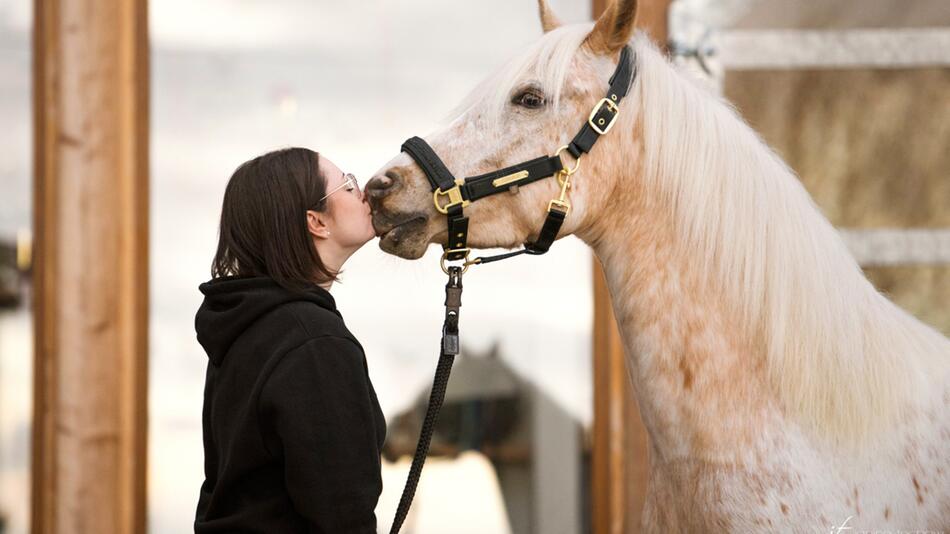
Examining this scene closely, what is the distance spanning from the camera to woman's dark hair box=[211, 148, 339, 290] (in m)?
1.32

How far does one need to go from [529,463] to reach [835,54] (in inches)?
85.4

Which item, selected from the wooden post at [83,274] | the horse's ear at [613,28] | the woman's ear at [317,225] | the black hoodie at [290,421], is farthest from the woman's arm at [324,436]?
the wooden post at [83,274]

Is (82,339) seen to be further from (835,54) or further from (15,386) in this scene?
(835,54)

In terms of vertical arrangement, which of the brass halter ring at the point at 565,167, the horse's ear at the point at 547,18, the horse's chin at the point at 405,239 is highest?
the horse's ear at the point at 547,18

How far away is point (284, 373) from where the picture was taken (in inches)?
46.7

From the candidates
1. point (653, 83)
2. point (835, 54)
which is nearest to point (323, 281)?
point (653, 83)

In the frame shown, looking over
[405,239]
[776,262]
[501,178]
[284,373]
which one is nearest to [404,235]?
[405,239]

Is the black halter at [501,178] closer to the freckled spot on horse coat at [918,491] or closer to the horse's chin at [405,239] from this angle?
the horse's chin at [405,239]

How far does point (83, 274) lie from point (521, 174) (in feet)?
6.80

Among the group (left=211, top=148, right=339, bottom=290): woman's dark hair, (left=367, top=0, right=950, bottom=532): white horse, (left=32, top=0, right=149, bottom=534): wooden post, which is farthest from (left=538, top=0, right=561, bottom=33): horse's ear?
(left=32, top=0, right=149, bottom=534): wooden post

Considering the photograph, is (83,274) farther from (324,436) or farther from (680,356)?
(680,356)

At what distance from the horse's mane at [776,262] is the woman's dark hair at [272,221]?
452 millimetres

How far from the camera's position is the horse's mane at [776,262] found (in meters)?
1.41

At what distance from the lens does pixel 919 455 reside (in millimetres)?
1412
